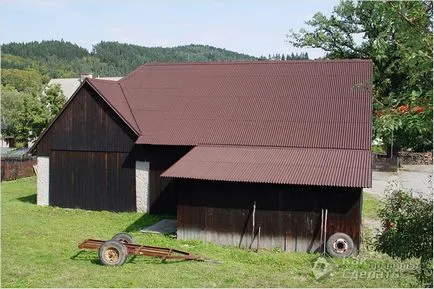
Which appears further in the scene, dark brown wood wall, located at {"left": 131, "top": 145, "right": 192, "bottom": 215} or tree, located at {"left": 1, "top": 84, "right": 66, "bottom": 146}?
tree, located at {"left": 1, "top": 84, "right": 66, "bottom": 146}

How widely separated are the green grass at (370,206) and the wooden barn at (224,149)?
5073mm

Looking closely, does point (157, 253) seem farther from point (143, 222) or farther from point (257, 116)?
point (257, 116)

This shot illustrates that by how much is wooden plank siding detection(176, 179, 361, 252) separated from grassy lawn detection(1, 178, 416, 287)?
0.55 metres

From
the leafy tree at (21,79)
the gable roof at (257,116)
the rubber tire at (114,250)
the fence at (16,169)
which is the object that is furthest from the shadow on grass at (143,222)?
the leafy tree at (21,79)

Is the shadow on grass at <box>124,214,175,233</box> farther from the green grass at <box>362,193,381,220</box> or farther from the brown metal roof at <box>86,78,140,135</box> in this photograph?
the green grass at <box>362,193,381,220</box>

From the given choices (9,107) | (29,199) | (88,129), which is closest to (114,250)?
(88,129)

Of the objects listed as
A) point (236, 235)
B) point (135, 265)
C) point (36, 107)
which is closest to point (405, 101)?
point (135, 265)

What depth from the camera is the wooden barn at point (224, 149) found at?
57.3 ft

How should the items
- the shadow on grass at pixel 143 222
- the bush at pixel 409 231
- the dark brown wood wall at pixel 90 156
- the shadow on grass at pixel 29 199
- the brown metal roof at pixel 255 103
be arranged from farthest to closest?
the shadow on grass at pixel 29 199 → the dark brown wood wall at pixel 90 156 → the brown metal roof at pixel 255 103 → the shadow on grass at pixel 143 222 → the bush at pixel 409 231

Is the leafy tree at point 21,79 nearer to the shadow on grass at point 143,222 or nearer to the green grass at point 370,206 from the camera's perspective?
the green grass at point 370,206

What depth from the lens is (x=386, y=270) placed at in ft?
42.1

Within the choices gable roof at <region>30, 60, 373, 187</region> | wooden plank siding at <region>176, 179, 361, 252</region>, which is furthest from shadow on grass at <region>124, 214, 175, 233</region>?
gable roof at <region>30, 60, 373, 187</region>

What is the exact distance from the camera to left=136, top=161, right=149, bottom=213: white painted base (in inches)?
913

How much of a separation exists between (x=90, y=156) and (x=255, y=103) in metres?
8.27
